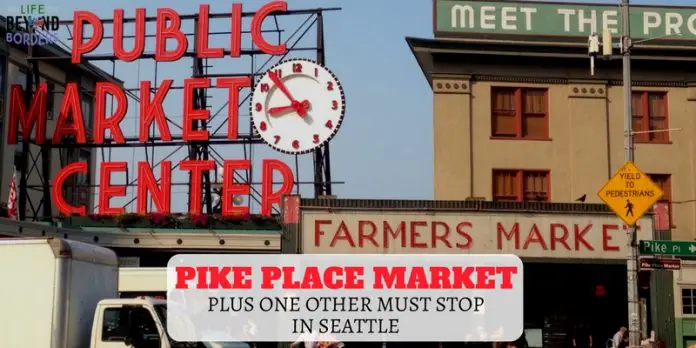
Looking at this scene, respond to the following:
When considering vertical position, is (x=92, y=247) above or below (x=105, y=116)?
below

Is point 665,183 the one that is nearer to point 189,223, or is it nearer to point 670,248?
point 670,248

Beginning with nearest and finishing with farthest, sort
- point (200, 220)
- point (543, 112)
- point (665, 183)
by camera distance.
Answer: point (665, 183) < point (543, 112) < point (200, 220)

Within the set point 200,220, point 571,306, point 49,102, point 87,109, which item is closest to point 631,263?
point 571,306

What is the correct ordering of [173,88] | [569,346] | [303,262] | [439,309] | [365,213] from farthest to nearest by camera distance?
[173,88]
[569,346]
[365,213]
[303,262]
[439,309]

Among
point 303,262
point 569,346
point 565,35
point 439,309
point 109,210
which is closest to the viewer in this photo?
point 439,309

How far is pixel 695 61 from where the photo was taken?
37.3 m

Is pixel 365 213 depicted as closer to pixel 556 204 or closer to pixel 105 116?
pixel 556 204

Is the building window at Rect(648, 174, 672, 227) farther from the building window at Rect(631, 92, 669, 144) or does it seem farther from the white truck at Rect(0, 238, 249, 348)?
the white truck at Rect(0, 238, 249, 348)

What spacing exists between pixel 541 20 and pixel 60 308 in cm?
2628

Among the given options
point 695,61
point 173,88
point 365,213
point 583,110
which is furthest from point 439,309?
A: point 173,88

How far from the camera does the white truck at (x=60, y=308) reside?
1672 cm

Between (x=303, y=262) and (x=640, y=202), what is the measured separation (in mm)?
7460

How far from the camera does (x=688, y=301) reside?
33781mm

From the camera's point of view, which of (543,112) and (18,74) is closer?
(543,112)
